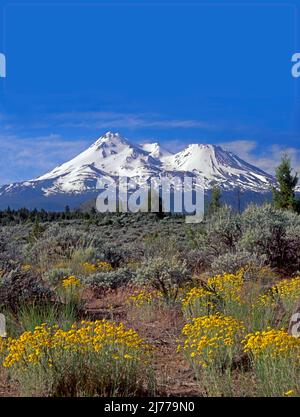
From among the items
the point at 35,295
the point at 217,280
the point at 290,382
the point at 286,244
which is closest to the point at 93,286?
the point at 35,295

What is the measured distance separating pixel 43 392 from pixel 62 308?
3.19 m

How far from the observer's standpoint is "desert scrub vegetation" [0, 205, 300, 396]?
448cm

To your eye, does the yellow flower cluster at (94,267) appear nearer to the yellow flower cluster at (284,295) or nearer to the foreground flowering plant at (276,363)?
the yellow flower cluster at (284,295)

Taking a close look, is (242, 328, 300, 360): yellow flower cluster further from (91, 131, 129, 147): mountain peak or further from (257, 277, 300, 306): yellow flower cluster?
(91, 131, 129, 147): mountain peak

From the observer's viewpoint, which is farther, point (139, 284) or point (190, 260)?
point (190, 260)

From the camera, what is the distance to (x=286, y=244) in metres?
12.0

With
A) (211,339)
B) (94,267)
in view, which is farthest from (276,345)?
(94,267)

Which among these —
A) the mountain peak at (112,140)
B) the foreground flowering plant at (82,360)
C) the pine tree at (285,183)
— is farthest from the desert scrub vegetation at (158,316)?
the mountain peak at (112,140)

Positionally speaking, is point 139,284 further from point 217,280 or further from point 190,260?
point 190,260

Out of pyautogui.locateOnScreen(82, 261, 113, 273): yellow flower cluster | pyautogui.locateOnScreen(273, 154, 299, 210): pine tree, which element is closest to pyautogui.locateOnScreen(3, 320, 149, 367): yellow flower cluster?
pyautogui.locateOnScreen(82, 261, 113, 273): yellow flower cluster

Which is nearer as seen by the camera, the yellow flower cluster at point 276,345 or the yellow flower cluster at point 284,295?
the yellow flower cluster at point 276,345

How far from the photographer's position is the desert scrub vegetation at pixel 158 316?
4477 mm

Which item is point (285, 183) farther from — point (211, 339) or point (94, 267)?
point (211, 339)

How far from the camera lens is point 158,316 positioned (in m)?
7.56
